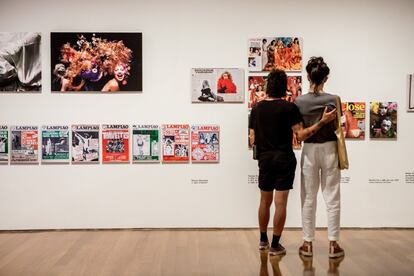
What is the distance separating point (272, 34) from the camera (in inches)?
203

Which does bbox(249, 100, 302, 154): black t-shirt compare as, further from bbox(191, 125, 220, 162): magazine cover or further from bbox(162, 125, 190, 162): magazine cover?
bbox(162, 125, 190, 162): magazine cover

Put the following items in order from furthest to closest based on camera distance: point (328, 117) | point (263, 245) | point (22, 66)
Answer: point (22, 66) → point (263, 245) → point (328, 117)

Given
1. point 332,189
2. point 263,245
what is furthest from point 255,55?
point 263,245

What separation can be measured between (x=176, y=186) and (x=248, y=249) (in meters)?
1.21

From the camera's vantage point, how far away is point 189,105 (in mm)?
5172

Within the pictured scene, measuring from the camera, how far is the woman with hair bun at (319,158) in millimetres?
4008

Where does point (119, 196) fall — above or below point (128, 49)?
below

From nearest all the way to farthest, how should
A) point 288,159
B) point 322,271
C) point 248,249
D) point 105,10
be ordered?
1. point 322,271
2. point 288,159
3. point 248,249
4. point 105,10

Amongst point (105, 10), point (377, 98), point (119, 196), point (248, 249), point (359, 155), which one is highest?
point (105, 10)

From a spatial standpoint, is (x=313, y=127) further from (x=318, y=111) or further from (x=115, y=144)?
(x=115, y=144)

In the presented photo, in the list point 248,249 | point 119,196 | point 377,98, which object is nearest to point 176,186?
point 119,196

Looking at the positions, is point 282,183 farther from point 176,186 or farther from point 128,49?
point 128,49

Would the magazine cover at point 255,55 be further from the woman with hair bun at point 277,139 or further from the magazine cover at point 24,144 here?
the magazine cover at point 24,144

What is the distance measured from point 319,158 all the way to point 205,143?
1.48m
